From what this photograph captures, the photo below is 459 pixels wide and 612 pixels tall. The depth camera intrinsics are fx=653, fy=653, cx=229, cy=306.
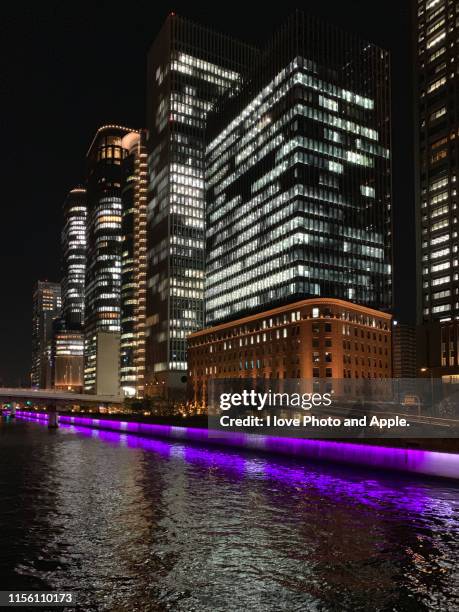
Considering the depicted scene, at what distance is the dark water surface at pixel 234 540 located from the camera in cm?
1745

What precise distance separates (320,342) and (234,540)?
143438 millimetres

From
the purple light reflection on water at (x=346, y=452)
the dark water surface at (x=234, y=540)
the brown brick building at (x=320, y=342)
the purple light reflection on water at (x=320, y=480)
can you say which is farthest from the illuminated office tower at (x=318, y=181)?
the dark water surface at (x=234, y=540)

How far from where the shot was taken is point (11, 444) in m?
83.9

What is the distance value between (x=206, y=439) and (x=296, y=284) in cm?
10658

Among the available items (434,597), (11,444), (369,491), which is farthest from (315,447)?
(11,444)

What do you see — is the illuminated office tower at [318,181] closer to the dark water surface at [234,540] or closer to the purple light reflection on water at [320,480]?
the purple light reflection on water at [320,480]

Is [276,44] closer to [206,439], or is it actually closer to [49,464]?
[206,439]

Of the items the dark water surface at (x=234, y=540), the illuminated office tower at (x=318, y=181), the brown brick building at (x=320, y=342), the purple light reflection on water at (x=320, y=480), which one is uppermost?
the illuminated office tower at (x=318, y=181)

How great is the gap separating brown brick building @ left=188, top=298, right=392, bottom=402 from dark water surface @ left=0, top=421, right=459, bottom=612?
120 m

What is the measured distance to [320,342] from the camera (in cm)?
16588

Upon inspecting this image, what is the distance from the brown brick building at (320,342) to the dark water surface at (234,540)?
119876mm

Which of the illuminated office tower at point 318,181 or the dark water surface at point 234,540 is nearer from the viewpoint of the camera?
the dark water surface at point 234,540

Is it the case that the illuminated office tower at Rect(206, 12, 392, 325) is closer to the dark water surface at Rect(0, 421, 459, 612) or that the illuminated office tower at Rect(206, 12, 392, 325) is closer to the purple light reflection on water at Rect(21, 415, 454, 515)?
the purple light reflection on water at Rect(21, 415, 454, 515)

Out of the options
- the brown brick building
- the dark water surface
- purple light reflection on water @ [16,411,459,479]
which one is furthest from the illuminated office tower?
the dark water surface
